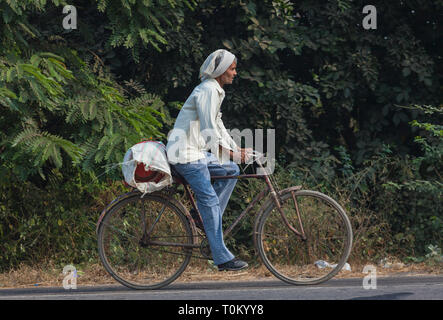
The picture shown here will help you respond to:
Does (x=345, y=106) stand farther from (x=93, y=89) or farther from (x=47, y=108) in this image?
(x=47, y=108)

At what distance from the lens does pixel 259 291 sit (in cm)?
602

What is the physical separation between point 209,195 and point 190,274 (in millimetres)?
1800

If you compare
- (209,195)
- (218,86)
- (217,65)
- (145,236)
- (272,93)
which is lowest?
(145,236)

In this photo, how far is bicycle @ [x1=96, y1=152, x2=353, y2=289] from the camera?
6145 millimetres

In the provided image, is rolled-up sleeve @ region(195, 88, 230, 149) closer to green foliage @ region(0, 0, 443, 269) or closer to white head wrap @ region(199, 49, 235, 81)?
white head wrap @ region(199, 49, 235, 81)

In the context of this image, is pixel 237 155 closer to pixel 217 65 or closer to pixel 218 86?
pixel 218 86

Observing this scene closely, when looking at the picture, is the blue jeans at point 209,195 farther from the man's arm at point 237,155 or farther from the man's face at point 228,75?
the man's face at point 228,75

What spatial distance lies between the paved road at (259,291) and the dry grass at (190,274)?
0.35 metres

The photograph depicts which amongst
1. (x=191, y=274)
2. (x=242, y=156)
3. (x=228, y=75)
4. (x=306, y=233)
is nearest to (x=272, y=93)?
(x=191, y=274)

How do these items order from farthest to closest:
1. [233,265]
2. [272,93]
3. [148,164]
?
[272,93] < [233,265] < [148,164]

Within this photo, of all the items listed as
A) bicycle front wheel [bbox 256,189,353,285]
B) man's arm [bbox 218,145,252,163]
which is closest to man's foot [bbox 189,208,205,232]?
bicycle front wheel [bbox 256,189,353,285]

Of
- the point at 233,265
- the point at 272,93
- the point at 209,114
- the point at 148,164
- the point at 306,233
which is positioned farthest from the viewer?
the point at 272,93

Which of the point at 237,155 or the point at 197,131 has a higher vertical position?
the point at 197,131
